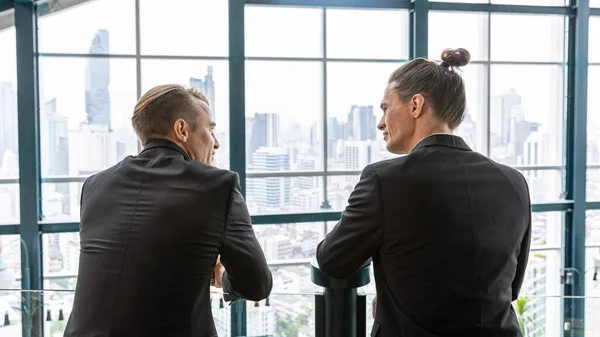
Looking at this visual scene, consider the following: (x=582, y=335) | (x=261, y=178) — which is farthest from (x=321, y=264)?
Answer: (x=261, y=178)

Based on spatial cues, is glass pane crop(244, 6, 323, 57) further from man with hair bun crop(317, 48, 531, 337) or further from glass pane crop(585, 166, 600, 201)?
man with hair bun crop(317, 48, 531, 337)

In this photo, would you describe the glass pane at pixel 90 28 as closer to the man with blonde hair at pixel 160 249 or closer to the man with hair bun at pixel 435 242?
the man with blonde hair at pixel 160 249

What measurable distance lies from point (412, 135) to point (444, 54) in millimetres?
249

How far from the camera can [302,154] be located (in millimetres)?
6625

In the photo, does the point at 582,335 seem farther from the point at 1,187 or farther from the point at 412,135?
the point at 1,187

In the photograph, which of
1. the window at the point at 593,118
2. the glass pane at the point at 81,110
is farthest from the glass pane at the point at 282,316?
the window at the point at 593,118

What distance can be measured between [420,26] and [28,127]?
4.85 meters

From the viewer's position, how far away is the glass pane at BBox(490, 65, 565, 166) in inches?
282

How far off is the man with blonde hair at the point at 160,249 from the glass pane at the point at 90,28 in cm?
526

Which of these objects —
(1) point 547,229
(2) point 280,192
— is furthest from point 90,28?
(1) point 547,229

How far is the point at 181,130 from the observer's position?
4.68ft

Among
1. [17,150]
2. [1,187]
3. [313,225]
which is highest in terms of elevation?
[17,150]

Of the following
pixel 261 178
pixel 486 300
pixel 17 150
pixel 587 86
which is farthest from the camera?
pixel 587 86

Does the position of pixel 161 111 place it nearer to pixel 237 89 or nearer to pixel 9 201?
pixel 237 89
